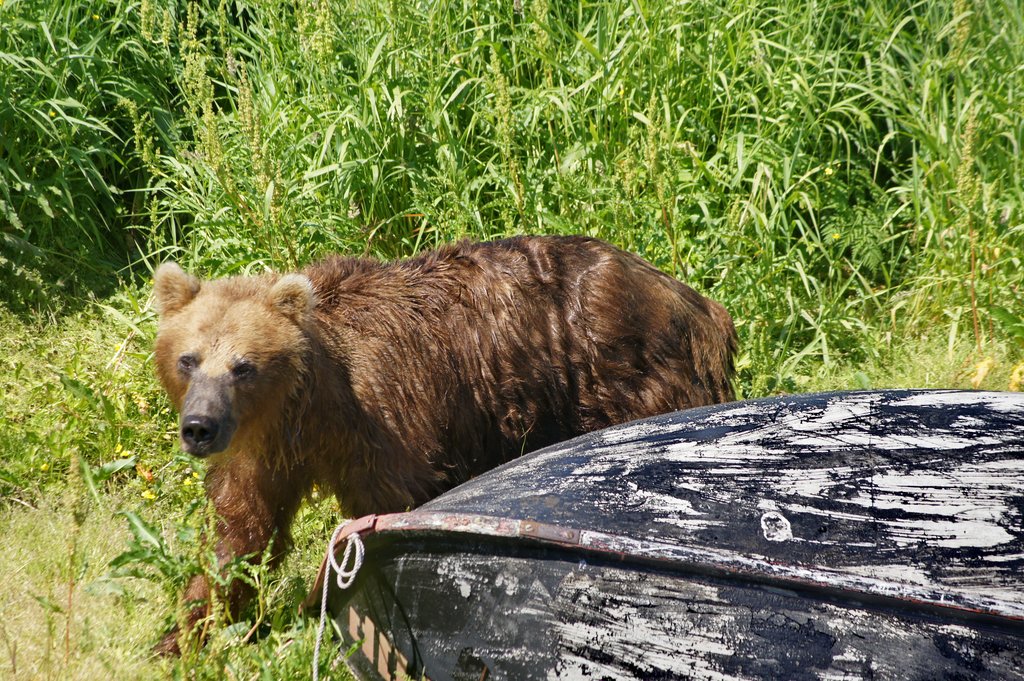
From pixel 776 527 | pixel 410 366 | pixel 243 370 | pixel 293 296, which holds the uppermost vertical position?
pixel 293 296

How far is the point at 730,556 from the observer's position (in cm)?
293

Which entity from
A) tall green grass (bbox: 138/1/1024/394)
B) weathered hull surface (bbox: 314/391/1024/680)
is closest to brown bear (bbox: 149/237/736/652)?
weathered hull surface (bbox: 314/391/1024/680)

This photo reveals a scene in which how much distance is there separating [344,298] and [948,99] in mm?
4393

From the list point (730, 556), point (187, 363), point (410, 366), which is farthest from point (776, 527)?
point (187, 363)

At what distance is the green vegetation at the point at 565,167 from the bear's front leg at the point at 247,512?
130 centimetres

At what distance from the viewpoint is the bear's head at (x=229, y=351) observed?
11.6 feet

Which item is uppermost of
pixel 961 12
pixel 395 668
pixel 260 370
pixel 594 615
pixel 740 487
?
pixel 961 12

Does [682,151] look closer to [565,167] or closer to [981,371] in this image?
[565,167]

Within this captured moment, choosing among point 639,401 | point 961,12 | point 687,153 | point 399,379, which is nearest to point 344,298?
point 399,379

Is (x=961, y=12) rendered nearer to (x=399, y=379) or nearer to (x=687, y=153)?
(x=687, y=153)

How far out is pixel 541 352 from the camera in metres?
4.48

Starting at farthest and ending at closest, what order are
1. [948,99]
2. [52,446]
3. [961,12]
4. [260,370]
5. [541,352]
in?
1. [948,99]
2. [961,12]
3. [52,446]
4. [541,352]
5. [260,370]

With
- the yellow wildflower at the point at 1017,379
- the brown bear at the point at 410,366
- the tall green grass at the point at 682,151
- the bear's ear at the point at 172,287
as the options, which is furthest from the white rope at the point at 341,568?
the yellow wildflower at the point at 1017,379

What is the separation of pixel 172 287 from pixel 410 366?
0.99 meters
